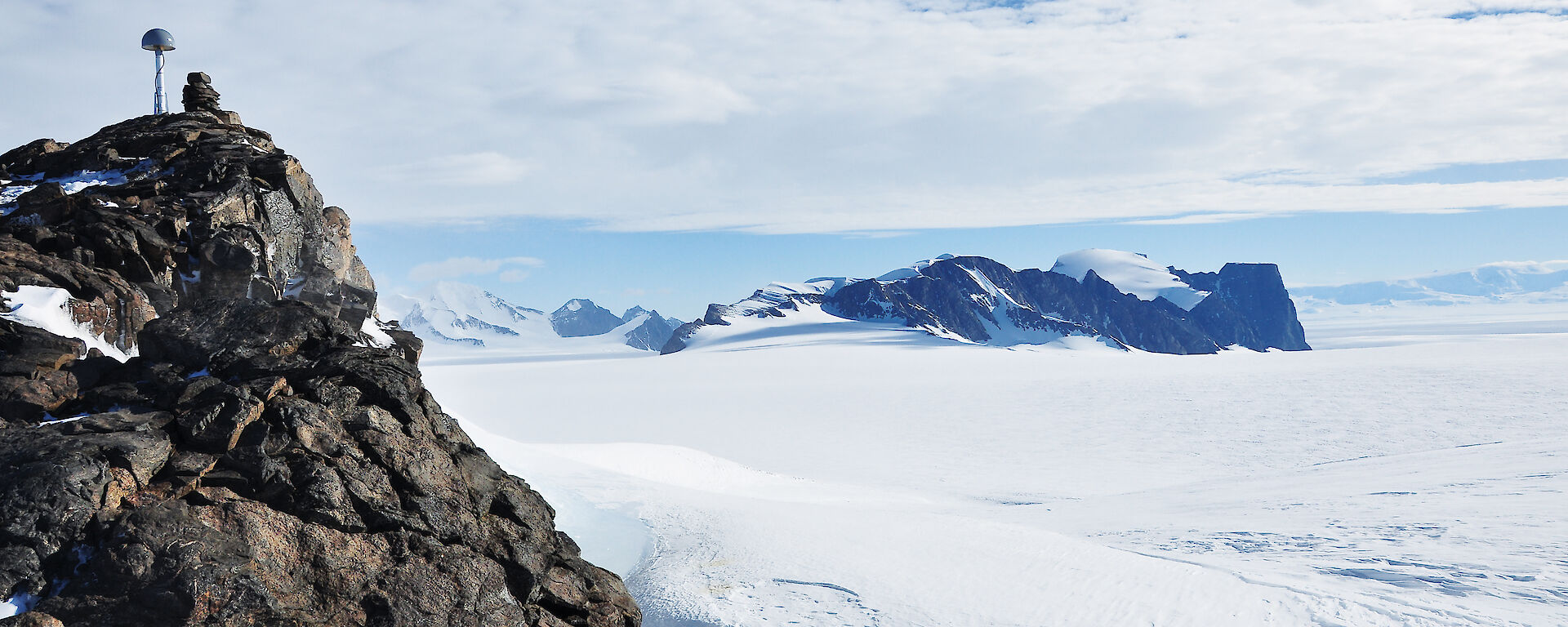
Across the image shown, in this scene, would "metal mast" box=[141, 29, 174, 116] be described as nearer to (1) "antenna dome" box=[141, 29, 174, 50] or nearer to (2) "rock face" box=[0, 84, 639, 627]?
(1) "antenna dome" box=[141, 29, 174, 50]

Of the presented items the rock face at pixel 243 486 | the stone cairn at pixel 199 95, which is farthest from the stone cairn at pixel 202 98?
the rock face at pixel 243 486

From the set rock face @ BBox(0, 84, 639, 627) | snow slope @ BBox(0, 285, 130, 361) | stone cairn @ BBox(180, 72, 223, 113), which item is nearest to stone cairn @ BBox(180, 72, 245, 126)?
stone cairn @ BBox(180, 72, 223, 113)

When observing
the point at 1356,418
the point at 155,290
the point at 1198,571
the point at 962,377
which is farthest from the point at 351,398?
the point at 962,377

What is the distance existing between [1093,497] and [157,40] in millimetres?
32755

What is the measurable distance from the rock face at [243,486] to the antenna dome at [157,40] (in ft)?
45.5

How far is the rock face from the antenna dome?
45.5 feet

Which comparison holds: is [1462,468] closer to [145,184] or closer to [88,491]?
[88,491]

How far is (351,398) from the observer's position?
1010cm

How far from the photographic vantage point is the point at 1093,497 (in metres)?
26.2

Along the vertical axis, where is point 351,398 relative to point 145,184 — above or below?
below

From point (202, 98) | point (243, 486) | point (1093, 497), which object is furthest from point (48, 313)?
point (1093, 497)

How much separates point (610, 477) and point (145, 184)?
13.9 m

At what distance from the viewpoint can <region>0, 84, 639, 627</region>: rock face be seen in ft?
23.7

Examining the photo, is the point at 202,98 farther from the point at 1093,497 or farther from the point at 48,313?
the point at 1093,497
